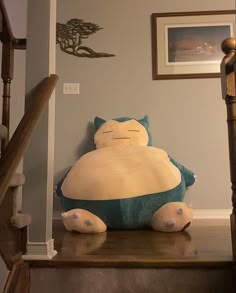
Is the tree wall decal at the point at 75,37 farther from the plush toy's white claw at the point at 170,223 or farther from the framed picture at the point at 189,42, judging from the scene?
the plush toy's white claw at the point at 170,223

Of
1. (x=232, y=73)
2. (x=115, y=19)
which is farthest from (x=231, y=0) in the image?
(x=232, y=73)

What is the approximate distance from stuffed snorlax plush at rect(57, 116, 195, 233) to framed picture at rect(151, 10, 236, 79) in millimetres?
938

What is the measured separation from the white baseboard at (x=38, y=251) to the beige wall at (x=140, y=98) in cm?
165

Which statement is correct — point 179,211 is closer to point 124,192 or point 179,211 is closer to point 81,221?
point 124,192

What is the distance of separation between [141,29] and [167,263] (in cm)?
238

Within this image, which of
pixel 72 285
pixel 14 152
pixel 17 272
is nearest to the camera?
pixel 14 152

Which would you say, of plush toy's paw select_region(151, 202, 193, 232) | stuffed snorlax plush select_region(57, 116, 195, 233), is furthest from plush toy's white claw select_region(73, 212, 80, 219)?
plush toy's paw select_region(151, 202, 193, 232)

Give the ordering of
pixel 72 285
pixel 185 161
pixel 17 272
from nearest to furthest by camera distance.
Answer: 1. pixel 17 272
2. pixel 72 285
3. pixel 185 161

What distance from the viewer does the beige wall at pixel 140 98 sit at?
10.1 ft

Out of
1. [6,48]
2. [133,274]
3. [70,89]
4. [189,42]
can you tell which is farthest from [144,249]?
[189,42]

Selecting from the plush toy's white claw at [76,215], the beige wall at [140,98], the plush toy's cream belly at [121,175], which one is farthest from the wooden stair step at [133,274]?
the beige wall at [140,98]

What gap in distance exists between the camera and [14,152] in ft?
3.58

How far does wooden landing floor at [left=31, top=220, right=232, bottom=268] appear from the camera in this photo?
1413 mm

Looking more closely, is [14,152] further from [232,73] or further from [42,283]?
[232,73]
